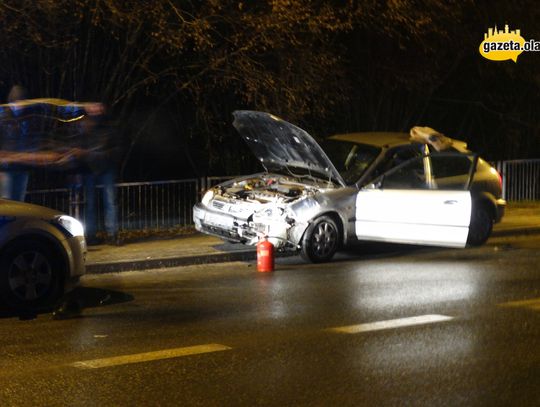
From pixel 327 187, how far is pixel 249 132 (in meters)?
1.40

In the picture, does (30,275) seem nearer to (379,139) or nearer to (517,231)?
(379,139)

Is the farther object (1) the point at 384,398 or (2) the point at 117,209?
(2) the point at 117,209

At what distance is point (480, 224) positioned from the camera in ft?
48.5

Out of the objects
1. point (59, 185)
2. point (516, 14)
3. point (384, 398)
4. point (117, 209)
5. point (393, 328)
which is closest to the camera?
point (384, 398)

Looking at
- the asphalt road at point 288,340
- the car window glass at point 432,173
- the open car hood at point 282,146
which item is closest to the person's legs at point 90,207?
the asphalt road at point 288,340

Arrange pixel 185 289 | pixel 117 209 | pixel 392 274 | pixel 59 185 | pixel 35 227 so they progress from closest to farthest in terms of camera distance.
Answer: pixel 35 227 < pixel 185 289 < pixel 392 274 < pixel 117 209 < pixel 59 185

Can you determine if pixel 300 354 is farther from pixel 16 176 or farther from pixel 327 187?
pixel 16 176

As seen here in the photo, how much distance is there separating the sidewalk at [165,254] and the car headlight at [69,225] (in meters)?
2.03

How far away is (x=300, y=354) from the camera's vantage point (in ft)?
26.9

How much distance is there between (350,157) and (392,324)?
526 cm

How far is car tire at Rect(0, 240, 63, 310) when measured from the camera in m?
9.85

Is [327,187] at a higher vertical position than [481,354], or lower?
higher

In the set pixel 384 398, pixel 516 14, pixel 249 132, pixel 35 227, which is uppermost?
pixel 516 14

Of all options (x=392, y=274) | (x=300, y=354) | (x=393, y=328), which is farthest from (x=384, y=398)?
(x=392, y=274)
